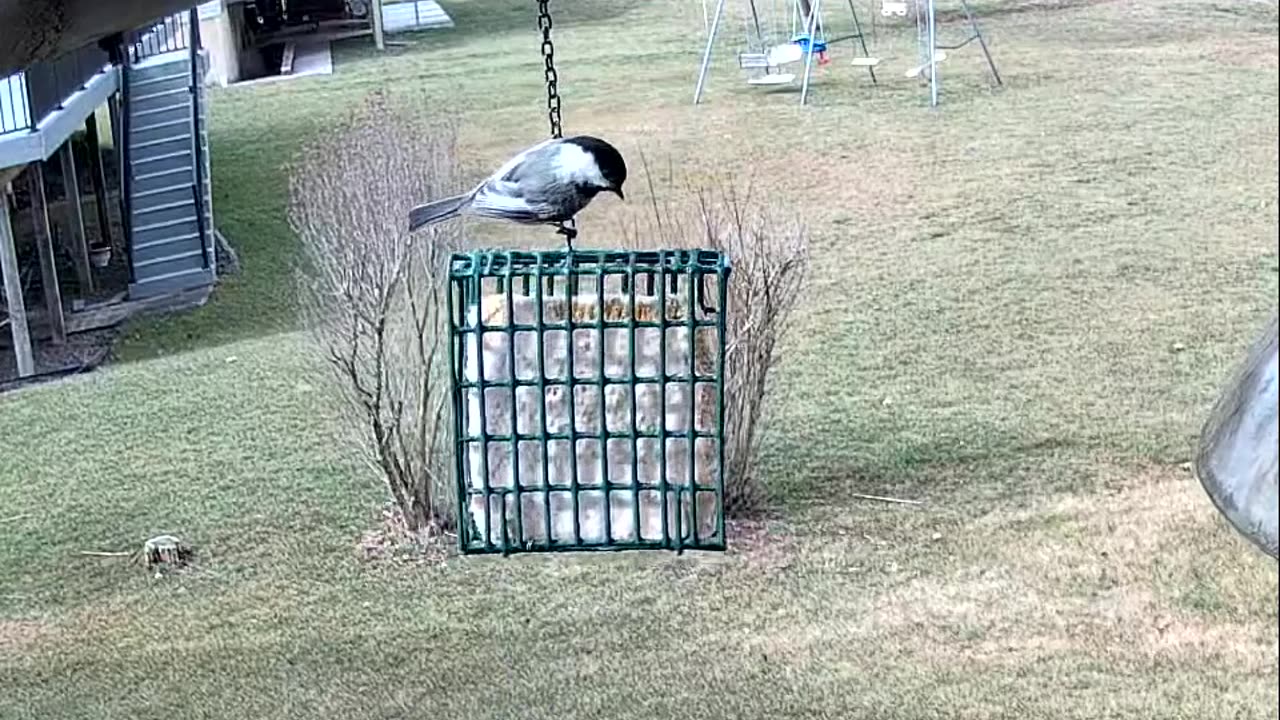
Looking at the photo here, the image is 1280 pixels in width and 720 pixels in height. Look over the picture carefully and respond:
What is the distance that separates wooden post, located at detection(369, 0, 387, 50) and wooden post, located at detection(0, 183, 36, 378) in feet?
32.2

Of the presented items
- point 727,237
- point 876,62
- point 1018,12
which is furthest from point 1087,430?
point 1018,12

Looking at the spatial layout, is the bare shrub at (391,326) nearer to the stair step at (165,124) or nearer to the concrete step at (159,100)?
the stair step at (165,124)

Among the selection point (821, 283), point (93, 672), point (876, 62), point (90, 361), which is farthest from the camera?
point (876, 62)

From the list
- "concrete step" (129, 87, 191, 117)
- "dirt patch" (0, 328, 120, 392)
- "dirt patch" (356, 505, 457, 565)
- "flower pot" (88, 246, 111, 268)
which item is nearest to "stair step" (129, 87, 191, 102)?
"concrete step" (129, 87, 191, 117)

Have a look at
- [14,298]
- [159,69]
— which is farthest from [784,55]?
[14,298]

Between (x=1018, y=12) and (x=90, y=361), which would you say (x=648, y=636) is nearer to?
(x=90, y=361)

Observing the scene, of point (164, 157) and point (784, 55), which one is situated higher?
point (784, 55)

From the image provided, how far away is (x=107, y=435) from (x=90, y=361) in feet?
6.76

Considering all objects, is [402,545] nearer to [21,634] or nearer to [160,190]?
[21,634]

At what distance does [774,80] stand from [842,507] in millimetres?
8410

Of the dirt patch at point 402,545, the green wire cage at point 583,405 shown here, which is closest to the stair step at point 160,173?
the dirt patch at point 402,545

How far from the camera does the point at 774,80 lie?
1379 cm

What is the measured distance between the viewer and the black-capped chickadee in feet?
7.35

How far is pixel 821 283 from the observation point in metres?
8.66
